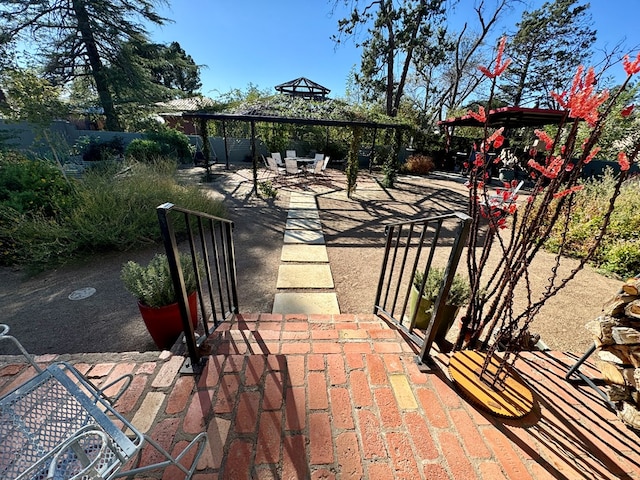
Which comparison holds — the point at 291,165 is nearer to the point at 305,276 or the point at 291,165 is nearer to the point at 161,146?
the point at 161,146

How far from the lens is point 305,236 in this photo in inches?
178

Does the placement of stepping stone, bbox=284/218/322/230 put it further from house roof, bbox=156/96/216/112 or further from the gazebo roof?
house roof, bbox=156/96/216/112

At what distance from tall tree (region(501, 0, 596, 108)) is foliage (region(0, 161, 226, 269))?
62.4 feet

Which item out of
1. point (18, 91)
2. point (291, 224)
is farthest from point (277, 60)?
point (291, 224)

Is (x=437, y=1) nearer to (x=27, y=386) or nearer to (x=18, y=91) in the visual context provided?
(x=18, y=91)

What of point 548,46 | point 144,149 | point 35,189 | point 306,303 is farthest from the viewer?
point 548,46

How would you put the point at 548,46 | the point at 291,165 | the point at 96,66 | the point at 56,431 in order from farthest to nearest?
the point at 548,46 → the point at 96,66 → the point at 291,165 → the point at 56,431

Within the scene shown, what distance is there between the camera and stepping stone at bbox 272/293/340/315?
8.46 feet

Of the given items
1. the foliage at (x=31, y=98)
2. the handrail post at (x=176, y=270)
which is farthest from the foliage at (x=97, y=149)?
the handrail post at (x=176, y=270)

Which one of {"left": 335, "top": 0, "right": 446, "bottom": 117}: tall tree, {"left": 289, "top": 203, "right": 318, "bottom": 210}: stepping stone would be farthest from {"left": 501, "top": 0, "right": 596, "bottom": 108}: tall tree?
{"left": 289, "top": 203, "right": 318, "bottom": 210}: stepping stone

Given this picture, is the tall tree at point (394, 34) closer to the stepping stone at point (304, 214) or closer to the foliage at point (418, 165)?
the foliage at point (418, 165)

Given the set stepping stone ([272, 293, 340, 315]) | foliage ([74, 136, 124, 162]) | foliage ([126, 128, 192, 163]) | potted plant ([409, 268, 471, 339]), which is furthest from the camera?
foliage ([74, 136, 124, 162])

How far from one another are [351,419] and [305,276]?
6.88 ft

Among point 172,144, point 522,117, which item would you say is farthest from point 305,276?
point 172,144
